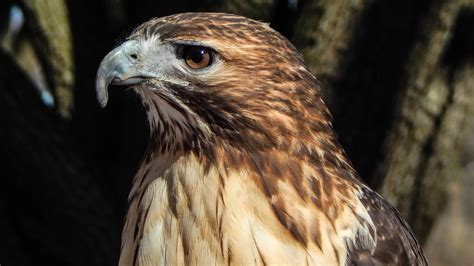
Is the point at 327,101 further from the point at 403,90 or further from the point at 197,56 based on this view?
the point at 197,56

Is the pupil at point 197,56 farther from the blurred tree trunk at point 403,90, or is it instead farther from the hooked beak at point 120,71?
the blurred tree trunk at point 403,90

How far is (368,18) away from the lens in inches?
212

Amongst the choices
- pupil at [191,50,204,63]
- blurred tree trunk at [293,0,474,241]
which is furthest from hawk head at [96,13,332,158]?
blurred tree trunk at [293,0,474,241]

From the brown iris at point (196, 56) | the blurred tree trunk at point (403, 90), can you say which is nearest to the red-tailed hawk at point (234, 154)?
the brown iris at point (196, 56)

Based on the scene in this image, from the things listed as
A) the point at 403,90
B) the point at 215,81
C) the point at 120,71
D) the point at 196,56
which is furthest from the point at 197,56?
the point at 403,90

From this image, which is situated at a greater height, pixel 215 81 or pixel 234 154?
pixel 215 81

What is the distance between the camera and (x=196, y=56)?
3.83 m

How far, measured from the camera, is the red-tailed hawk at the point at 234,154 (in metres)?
3.86

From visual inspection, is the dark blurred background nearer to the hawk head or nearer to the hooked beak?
the hawk head

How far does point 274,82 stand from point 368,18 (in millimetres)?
1576

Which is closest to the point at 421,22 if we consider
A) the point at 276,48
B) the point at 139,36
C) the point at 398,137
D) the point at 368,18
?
the point at 368,18

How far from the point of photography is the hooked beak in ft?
12.7

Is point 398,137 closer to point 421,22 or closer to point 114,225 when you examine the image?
point 421,22

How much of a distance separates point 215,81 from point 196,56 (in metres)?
0.13
